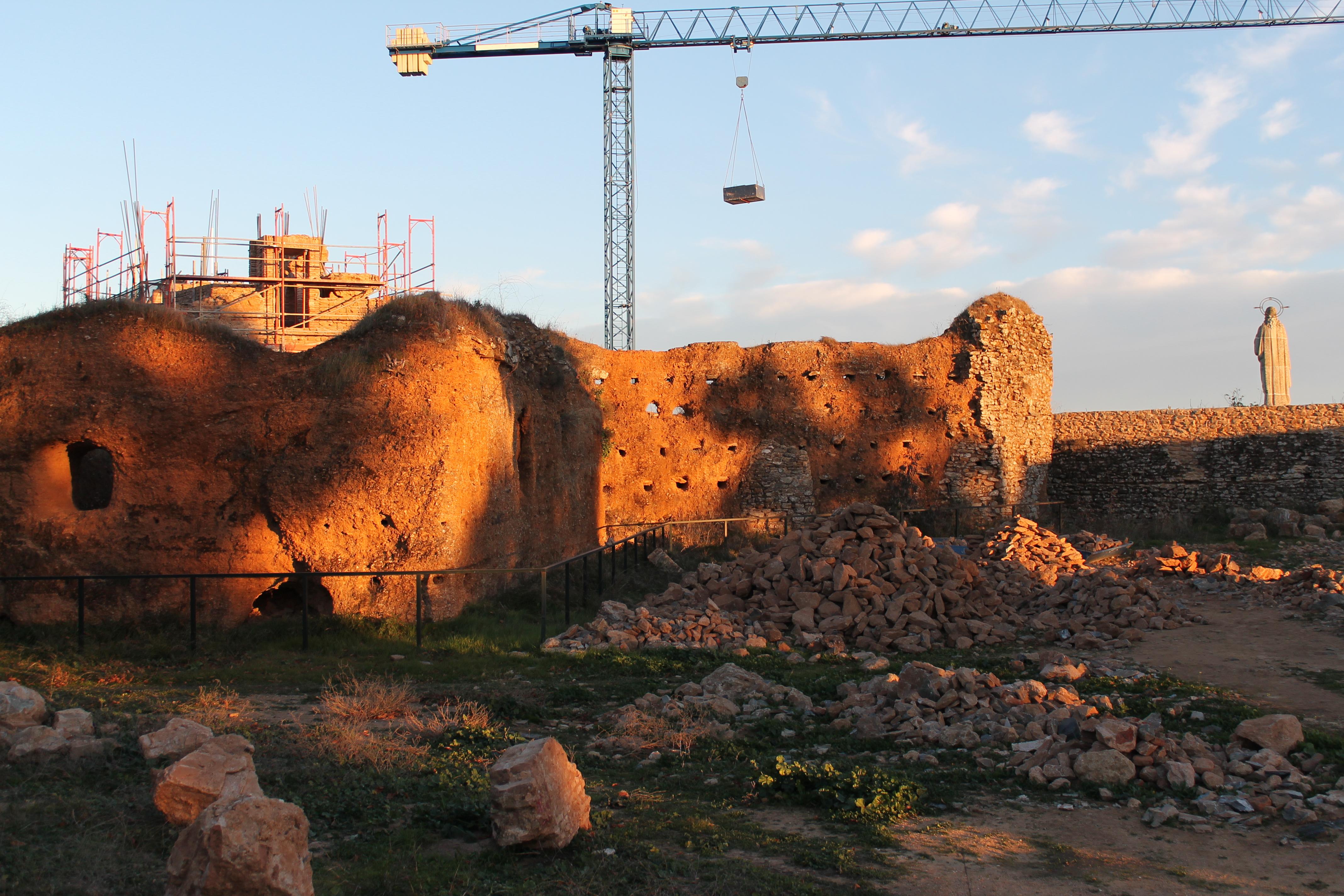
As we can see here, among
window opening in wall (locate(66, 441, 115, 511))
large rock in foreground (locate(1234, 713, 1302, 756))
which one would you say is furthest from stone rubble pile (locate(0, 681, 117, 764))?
large rock in foreground (locate(1234, 713, 1302, 756))

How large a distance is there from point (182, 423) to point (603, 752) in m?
8.04

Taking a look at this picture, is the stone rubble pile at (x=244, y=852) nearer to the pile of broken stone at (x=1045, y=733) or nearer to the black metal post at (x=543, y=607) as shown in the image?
the pile of broken stone at (x=1045, y=733)

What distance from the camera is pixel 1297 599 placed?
13656 millimetres

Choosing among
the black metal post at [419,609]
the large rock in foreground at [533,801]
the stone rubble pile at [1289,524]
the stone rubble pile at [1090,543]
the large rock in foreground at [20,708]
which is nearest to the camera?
the large rock in foreground at [533,801]

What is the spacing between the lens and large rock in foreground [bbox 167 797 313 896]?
3900 millimetres

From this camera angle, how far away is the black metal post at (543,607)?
1159 centimetres

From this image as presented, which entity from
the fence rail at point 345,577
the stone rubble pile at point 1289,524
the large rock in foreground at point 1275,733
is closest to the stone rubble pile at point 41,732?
the fence rail at point 345,577

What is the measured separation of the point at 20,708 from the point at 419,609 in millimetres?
4757

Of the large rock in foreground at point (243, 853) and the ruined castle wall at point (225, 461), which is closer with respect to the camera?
the large rock in foreground at point (243, 853)

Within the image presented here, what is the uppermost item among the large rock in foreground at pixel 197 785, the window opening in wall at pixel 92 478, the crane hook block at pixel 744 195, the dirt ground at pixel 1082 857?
the crane hook block at pixel 744 195

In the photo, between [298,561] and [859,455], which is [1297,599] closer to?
[859,455]

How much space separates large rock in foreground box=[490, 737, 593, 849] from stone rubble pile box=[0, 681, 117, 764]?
3.04 metres

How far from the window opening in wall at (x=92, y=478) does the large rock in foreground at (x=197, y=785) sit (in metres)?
9.67

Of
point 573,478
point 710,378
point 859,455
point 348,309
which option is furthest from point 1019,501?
point 348,309
